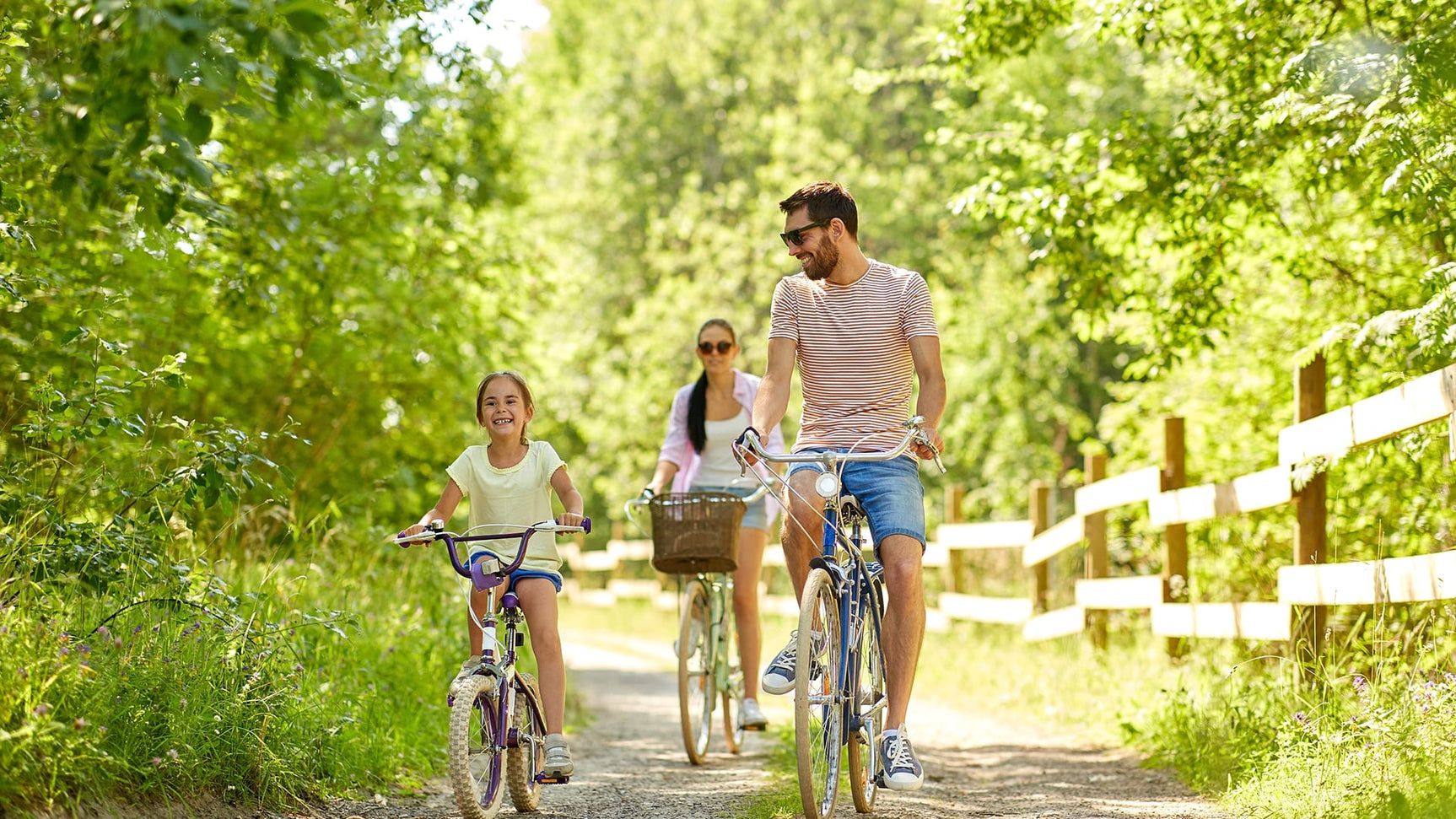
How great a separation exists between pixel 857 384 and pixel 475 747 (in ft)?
5.76

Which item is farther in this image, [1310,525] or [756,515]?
[756,515]

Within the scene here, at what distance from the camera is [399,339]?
995 cm

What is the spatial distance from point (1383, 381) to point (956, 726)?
3.08m

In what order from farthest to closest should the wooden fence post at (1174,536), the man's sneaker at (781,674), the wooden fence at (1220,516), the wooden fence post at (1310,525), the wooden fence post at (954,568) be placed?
the wooden fence post at (954,568) → the wooden fence post at (1174,536) → the wooden fence post at (1310,525) → the wooden fence at (1220,516) → the man's sneaker at (781,674)

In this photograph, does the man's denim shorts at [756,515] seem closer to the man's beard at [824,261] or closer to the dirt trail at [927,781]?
the dirt trail at [927,781]

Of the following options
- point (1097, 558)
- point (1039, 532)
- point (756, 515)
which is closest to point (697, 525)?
point (756, 515)

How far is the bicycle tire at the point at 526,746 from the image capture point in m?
4.77

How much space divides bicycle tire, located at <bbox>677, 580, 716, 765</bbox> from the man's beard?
233cm

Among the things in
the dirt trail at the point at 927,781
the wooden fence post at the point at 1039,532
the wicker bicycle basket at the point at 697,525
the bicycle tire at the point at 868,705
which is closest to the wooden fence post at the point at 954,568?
the wooden fence post at the point at 1039,532

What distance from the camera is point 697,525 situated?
6.22 m

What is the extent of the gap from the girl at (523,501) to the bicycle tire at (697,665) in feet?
5.29

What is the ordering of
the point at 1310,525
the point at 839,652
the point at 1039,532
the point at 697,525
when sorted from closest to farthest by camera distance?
1. the point at 839,652
2. the point at 697,525
3. the point at 1310,525
4. the point at 1039,532

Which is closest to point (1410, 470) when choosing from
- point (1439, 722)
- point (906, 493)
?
point (1439, 722)

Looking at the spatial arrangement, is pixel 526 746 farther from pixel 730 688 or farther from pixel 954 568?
pixel 954 568
